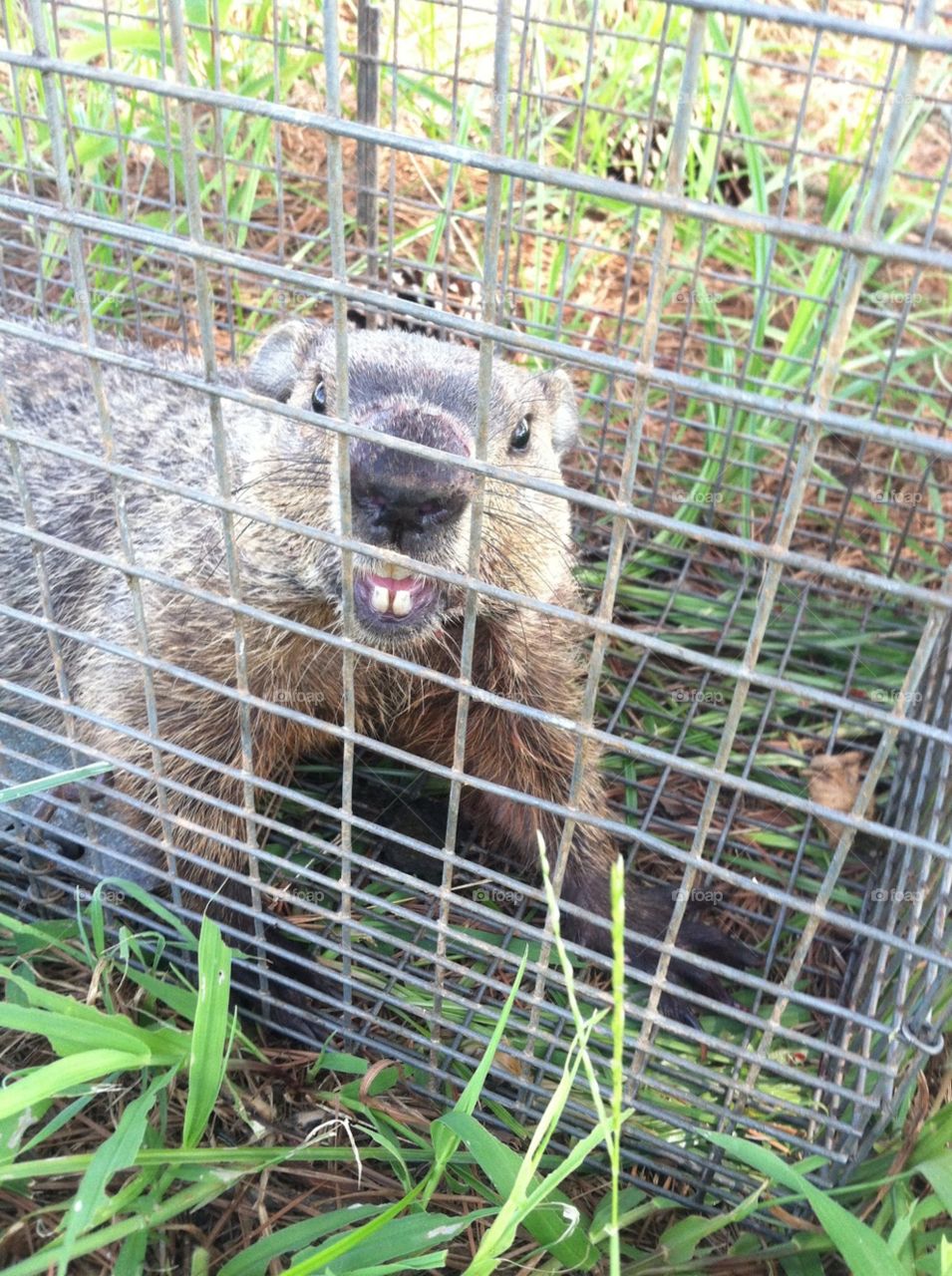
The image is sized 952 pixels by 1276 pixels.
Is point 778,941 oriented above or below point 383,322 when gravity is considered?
below

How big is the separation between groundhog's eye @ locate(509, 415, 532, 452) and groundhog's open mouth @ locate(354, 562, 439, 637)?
0.58m

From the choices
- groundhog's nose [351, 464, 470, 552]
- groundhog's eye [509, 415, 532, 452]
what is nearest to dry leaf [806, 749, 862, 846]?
groundhog's eye [509, 415, 532, 452]

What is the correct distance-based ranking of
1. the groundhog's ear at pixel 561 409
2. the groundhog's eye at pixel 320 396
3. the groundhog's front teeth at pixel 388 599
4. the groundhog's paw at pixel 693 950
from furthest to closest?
the groundhog's ear at pixel 561 409
the groundhog's paw at pixel 693 950
the groundhog's eye at pixel 320 396
the groundhog's front teeth at pixel 388 599

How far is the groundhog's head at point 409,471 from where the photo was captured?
1787mm

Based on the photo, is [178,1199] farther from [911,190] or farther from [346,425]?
[911,190]

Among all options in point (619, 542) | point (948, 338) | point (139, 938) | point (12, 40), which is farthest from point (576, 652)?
point (12, 40)

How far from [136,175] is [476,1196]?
414 cm

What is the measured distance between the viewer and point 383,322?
4156 millimetres

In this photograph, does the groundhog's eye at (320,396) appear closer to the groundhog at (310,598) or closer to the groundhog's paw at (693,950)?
the groundhog at (310,598)

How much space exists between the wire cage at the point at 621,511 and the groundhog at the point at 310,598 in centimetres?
6

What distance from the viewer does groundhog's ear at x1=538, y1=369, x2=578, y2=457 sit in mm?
2799

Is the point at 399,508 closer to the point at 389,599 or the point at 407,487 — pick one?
the point at 407,487

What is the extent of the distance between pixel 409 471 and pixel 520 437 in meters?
0.82

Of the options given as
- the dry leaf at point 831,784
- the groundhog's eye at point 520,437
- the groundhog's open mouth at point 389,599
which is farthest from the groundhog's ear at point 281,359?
the dry leaf at point 831,784
